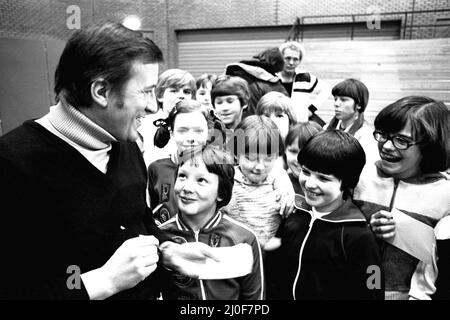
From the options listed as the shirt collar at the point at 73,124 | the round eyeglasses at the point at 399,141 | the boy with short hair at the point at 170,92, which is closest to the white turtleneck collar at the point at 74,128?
the shirt collar at the point at 73,124

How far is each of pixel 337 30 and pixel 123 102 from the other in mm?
6644

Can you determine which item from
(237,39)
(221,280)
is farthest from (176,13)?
(221,280)

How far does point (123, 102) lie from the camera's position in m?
0.84

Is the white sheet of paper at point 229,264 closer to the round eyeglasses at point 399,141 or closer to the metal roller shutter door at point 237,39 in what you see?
the round eyeglasses at point 399,141

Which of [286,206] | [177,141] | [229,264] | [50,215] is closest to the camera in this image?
[50,215]

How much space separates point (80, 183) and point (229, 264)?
0.56m

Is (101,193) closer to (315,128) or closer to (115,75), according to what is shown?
(115,75)

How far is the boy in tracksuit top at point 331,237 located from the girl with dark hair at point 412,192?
0.33 ft

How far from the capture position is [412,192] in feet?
3.81

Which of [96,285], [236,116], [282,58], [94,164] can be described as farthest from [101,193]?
[282,58]

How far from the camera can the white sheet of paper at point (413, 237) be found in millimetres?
1123

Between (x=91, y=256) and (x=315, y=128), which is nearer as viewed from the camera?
(x=91, y=256)

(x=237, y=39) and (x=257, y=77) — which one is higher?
(x=237, y=39)

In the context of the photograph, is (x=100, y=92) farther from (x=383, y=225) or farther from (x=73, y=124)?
(x=383, y=225)
